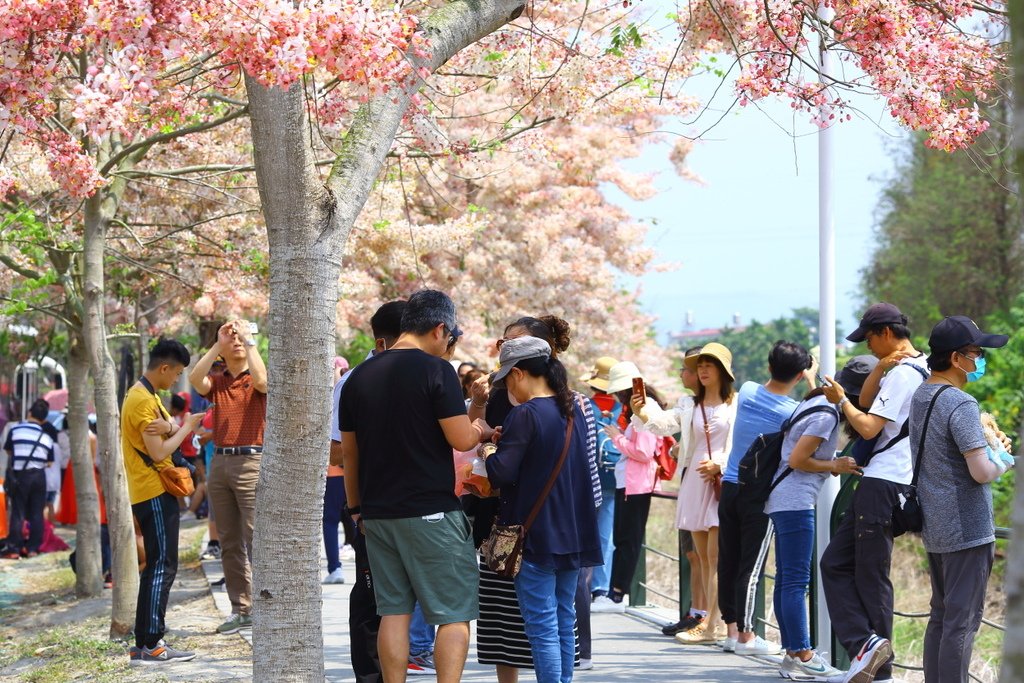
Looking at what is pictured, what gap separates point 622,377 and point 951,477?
399cm

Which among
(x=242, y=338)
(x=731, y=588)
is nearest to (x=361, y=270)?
(x=242, y=338)

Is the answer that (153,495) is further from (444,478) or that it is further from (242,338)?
(444,478)

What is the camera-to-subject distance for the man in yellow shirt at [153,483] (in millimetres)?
7969

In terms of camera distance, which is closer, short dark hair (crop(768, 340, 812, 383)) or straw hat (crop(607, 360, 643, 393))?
short dark hair (crop(768, 340, 812, 383))

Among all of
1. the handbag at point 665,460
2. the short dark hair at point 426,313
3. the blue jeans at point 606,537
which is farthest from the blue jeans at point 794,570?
the short dark hair at point 426,313

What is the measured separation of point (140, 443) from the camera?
800 cm

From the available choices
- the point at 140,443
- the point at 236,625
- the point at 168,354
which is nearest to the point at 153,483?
the point at 140,443

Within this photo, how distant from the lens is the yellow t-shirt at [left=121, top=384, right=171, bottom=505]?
26.2 ft

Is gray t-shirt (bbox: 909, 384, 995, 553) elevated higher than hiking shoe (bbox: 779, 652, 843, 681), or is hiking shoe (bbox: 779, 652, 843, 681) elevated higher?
gray t-shirt (bbox: 909, 384, 995, 553)

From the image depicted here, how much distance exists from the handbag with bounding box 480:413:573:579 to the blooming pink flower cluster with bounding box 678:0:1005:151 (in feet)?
8.64

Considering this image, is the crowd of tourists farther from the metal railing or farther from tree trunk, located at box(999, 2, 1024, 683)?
tree trunk, located at box(999, 2, 1024, 683)

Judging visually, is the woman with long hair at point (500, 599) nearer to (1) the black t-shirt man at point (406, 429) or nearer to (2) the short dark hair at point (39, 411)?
(1) the black t-shirt man at point (406, 429)

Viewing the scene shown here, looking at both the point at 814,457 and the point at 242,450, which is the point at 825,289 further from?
the point at 242,450

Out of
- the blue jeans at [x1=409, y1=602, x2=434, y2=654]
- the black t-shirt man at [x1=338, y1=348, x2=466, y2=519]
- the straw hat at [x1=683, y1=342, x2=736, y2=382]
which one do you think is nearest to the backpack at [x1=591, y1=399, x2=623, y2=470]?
the straw hat at [x1=683, y1=342, x2=736, y2=382]
